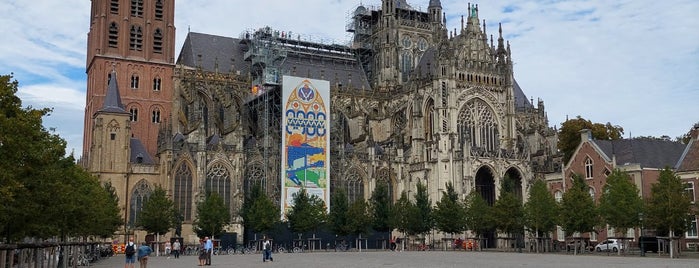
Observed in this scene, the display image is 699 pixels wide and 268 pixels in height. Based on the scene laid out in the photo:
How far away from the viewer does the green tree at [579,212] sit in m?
53.2

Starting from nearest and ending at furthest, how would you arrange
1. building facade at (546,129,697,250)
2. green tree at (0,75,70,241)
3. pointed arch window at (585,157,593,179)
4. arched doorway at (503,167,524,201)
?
1. green tree at (0,75,70,241)
2. building facade at (546,129,697,250)
3. pointed arch window at (585,157,593,179)
4. arched doorway at (503,167,524,201)

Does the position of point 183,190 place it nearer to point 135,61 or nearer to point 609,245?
point 135,61

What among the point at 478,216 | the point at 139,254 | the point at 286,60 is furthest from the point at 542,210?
the point at 286,60

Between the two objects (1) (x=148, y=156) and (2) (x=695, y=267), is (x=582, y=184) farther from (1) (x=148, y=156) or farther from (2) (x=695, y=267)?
(1) (x=148, y=156)

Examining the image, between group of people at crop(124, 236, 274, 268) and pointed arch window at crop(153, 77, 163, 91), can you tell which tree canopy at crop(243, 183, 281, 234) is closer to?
group of people at crop(124, 236, 274, 268)

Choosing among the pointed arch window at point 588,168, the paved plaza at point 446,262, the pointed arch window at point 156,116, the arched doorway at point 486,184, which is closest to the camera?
the paved plaza at point 446,262

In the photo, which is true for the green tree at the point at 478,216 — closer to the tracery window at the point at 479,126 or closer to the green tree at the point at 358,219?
the green tree at the point at 358,219

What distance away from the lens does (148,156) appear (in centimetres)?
6800

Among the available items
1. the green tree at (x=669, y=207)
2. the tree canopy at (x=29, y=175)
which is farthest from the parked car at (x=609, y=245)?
the tree canopy at (x=29, y=175)

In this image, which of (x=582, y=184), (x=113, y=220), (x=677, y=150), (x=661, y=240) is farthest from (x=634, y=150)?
(x=113, y=220)

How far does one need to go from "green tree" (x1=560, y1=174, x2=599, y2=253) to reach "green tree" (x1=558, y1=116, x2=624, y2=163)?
28.0 meters

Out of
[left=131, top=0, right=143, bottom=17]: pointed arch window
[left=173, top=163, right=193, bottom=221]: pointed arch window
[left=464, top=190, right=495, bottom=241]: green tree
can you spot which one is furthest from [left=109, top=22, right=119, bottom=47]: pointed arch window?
[left=464, top=190, right=495, bottom=241]: green tree

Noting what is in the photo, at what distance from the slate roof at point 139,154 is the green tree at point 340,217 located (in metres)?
16.4

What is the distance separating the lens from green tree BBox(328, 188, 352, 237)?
66438mm
